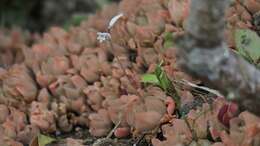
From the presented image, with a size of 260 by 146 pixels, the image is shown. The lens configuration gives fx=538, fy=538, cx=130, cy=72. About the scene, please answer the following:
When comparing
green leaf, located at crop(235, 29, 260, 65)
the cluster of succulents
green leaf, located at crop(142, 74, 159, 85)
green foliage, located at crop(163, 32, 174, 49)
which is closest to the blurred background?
the cluster of succulents

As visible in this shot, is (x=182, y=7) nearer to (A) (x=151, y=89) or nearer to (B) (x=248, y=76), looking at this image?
(A) (x=151, y=89)

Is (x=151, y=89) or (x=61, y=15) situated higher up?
(x=61, y=15)

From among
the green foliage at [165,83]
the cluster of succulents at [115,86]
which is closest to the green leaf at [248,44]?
the cluster of succulents at [115,86]

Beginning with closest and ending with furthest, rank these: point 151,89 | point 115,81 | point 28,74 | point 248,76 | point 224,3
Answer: point 224,3 → point 248,76 → point 151,89 → point 115,81 → point 28,74

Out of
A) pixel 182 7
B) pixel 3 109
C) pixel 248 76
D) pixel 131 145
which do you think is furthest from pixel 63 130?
pixel 248 76

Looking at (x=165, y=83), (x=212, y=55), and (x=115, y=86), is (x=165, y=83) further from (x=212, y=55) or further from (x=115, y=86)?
(x=212, y=55)

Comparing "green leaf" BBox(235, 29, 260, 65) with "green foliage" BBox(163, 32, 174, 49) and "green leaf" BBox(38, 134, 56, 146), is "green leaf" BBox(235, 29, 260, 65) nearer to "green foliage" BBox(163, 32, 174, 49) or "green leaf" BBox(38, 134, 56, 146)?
"green foliage" BBox(163, 32, 174, 49)

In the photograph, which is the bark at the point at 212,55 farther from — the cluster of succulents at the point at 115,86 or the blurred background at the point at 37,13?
the blurred background at the point at 37,13
